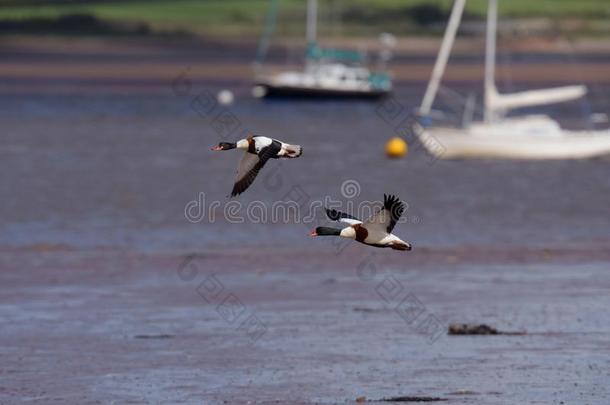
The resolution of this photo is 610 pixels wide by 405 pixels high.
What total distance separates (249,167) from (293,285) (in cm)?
1223

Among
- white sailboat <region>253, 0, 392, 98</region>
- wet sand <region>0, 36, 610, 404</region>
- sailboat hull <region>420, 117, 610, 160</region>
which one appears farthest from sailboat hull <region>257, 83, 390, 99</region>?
sailboat hull <region>420, 117, 610, 160</region>

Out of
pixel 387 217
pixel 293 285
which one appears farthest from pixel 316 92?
pixel 387 217

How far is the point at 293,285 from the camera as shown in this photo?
32.7 meters

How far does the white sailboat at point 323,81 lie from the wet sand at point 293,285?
4333cm

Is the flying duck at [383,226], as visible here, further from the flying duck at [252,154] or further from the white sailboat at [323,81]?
the white sailboat at [323,81]

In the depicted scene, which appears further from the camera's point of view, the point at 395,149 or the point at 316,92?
the point at 316,92

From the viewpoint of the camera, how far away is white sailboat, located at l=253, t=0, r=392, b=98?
112 m

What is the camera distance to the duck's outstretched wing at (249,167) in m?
20.1

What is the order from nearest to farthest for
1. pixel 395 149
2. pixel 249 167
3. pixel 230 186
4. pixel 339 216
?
pixel 339 216, pixel 249 167, pixel 230 186, pixel 395 149

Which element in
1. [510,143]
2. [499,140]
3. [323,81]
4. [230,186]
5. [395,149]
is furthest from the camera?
[323,81]

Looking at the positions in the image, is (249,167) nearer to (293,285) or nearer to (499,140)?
(293,285)

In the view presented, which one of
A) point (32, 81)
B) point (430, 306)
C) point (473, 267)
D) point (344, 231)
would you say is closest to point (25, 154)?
point (473, 267)

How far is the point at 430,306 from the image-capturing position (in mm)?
30359

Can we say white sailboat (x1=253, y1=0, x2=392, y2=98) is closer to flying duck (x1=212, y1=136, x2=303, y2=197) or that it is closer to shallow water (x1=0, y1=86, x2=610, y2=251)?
shallow water (x1=0, y1=86, x2=610, y2=251)
